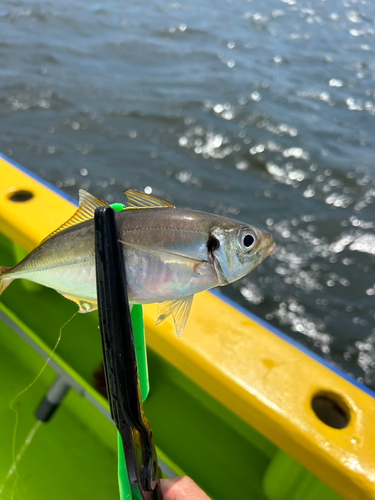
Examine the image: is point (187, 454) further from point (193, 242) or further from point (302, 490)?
point (193, 242)

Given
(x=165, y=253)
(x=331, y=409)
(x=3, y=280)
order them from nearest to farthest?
(x=165, y=253) < (x=3, y=280) < (x=331, y=409)

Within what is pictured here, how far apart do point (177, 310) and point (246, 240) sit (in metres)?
0.22

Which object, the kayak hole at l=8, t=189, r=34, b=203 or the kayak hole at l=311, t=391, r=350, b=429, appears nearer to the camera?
the kayak hole at l=311, t=391, r=350, b=429

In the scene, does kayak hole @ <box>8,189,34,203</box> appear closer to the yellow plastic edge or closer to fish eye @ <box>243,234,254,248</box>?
the yellow plastic edge

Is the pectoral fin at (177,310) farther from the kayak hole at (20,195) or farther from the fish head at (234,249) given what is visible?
the kayak hole at (20,195)

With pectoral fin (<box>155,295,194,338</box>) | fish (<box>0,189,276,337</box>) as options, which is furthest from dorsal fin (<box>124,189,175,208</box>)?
pectoral fin (<box>155,295,194,338</box>)

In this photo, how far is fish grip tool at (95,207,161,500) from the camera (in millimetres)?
839

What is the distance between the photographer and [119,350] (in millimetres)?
872

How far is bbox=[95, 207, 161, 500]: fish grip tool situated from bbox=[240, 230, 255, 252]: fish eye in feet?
0.87

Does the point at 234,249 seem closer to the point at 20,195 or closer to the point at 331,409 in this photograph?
the point at 331,409

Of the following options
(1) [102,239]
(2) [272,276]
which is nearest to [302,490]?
(1) [102,239]

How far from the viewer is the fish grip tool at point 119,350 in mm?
839

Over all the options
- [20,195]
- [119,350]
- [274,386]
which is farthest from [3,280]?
[20,195]

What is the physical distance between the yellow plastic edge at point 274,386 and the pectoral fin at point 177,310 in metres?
0.82
